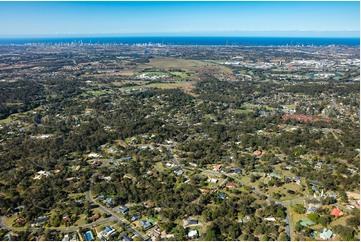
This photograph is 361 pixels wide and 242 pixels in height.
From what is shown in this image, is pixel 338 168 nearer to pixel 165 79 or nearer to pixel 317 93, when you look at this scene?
→ pixel 317 93

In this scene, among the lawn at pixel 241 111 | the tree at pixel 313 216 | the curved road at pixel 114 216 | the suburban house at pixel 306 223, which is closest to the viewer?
the curved road at pixel 114 216

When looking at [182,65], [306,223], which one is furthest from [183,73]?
[306,223]

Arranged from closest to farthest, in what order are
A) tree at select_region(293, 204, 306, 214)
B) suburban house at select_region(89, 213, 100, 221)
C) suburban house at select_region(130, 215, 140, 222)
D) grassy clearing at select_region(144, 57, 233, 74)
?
suburban house at select_region(130, 215, 140, 222), suburban house at select_region(89, 213, 100, 221), tree at select_region(293, 204, 306, 214), grassy clearing at select_region(144, 57, 233, 74)

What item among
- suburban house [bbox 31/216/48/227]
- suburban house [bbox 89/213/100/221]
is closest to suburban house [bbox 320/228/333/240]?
→ suburban house [bbox 89/213/100/221]

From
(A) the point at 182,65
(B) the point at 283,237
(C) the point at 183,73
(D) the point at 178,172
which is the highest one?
(A) the point at 182,65

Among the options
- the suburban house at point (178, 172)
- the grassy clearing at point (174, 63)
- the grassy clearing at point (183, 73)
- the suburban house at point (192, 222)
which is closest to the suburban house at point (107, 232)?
the suburban house at point (192, 222)

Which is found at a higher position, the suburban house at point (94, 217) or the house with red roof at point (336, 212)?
the house with red roof at point (336, 212)

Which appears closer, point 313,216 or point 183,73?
point 313,216

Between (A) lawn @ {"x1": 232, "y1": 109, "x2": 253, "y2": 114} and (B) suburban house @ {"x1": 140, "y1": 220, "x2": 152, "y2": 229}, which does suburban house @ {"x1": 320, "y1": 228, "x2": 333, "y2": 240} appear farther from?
(A) lawn @ {"x1": 232, "y1": 109, "x2": 253, "y2": 114}

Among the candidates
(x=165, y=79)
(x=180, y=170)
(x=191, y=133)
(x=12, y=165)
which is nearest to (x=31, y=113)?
(x=12, y=165)

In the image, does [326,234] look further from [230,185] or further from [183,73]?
[183,73]

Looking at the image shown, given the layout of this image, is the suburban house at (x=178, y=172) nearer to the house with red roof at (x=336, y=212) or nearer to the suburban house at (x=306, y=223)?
the suburban house at (x=306, y=223)
